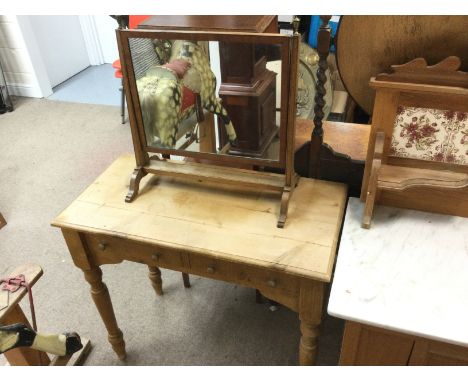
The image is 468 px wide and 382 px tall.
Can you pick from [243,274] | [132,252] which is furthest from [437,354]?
[132,252]

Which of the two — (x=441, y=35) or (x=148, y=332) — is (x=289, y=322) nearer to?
(x=148, y=332)

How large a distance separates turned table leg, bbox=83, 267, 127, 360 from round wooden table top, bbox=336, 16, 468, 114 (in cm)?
93

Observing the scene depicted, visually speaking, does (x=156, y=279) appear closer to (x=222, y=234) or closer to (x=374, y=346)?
(x=222, y=234)

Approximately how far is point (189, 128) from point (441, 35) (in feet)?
2.08

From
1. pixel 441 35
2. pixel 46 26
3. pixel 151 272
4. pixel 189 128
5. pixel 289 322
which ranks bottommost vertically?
pixel 289 322

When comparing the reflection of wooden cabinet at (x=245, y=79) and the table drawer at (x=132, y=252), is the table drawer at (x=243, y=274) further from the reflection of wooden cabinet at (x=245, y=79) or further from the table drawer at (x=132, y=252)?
the reflection of wooden cabinet at (x=245, y=79)

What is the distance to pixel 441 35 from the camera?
884mm

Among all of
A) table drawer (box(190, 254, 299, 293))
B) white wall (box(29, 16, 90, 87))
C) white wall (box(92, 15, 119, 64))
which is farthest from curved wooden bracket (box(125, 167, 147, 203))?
white wall (box(92, 15, 119, 64))

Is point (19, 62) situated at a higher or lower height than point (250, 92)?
lower

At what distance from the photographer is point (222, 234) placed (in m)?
1.06

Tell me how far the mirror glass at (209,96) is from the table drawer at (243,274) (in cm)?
29

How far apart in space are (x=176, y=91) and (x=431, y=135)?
641 millimetres

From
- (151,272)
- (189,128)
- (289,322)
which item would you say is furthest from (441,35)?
(151,272)

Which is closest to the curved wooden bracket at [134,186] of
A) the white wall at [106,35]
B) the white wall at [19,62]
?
the white wall at [19,62]
